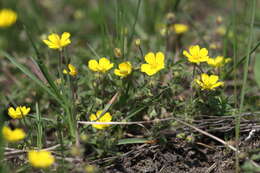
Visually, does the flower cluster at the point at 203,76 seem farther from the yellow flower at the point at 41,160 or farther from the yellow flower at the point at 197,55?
the yellow flower at the point at 41,160

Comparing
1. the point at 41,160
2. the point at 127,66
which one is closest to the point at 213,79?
the point at 127,66

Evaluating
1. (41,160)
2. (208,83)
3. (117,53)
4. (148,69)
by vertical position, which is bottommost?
(41,160)

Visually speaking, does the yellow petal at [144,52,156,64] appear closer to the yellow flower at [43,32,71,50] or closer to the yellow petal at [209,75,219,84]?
the yellow petal at [209,75,219,84]

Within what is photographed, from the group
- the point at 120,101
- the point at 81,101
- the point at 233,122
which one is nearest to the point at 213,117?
the point at 233,122

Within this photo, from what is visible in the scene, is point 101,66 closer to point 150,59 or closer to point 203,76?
point 150,59

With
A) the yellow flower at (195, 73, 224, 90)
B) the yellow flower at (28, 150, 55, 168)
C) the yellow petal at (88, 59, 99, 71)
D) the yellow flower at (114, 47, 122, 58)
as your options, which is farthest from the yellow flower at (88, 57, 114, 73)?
the yellow flower at (28, 150, 55, 168)

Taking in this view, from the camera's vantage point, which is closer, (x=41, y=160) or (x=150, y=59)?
(x=41, y=160)

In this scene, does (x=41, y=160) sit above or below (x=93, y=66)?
below

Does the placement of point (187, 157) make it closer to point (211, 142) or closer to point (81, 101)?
point (211, 142)

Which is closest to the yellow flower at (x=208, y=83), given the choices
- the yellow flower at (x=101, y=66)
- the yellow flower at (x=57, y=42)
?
the yellow flower at (x=101, y=66)
